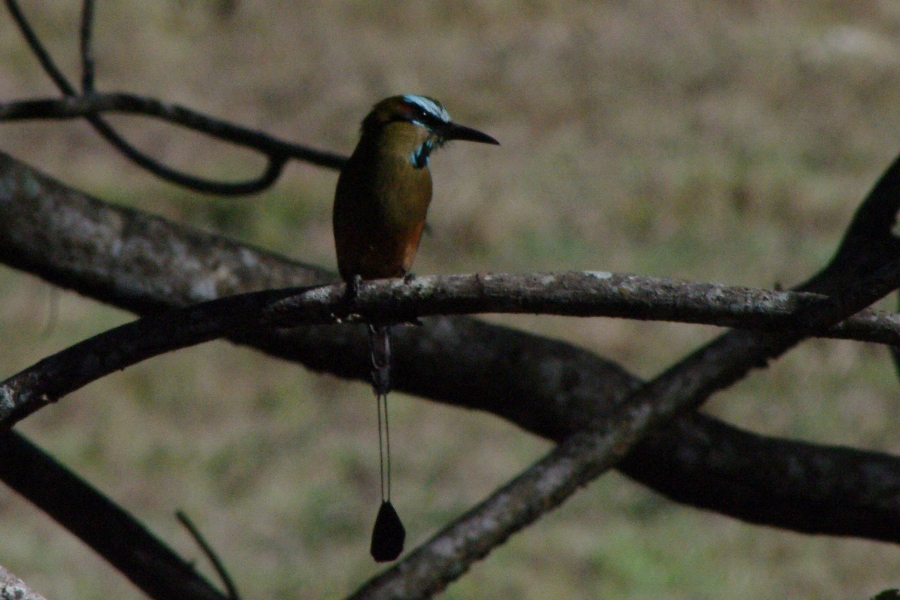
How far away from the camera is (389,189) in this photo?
10.9 feet

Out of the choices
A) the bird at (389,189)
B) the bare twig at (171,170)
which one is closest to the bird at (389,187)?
the bird at (389,189)

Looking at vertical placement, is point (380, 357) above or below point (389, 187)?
below

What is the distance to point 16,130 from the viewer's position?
1141 centimetres

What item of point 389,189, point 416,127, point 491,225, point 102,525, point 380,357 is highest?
point 491,225

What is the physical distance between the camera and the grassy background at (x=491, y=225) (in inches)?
269

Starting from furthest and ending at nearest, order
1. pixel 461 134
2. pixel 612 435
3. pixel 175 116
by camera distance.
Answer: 1. pixel 175 116
2. pixel 461 134
3. pixel 612 435

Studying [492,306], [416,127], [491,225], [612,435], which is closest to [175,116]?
[416,127]

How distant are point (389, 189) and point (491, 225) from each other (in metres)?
6.27

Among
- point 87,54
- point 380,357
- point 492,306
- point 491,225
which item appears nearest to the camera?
point 492,306

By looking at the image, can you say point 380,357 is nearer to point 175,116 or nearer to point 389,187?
point 389,187

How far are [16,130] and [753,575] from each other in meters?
7.79

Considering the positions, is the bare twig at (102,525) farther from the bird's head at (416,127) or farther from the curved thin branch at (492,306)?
the bird's head at (416,127)

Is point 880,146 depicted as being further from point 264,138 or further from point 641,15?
point 264,138

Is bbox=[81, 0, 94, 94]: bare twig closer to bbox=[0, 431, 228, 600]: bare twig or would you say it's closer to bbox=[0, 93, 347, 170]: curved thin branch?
bbox=[0, 93, 347, 170]: curved thin branch
